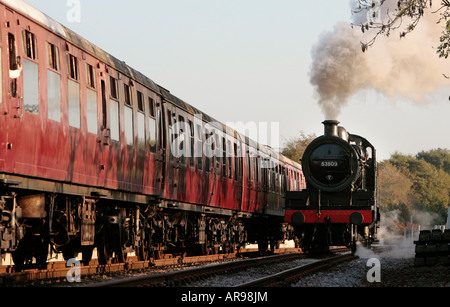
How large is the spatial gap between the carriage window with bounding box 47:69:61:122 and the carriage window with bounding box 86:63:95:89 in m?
1.25

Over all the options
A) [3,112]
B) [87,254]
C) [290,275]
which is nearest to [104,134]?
[87,254]

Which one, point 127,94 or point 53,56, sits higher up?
point 53,56

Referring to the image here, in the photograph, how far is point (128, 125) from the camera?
14250mm

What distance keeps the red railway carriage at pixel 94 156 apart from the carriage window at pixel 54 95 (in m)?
0.02

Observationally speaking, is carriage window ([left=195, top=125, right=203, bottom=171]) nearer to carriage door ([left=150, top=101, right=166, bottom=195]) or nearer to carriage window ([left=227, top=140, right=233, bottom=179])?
carriage door ([left=150, top=101, right=166, bottom=195])

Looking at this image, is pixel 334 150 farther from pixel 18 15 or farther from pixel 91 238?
pixel 18 15

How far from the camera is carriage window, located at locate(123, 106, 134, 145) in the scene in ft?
46.3

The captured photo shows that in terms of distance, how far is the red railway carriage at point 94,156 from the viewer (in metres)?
9.87

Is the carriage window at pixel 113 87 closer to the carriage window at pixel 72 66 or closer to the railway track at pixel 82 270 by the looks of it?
the carriage window at pixel 72 66

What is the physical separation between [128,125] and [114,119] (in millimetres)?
770

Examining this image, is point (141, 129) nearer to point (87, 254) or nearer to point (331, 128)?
point (87, 254)

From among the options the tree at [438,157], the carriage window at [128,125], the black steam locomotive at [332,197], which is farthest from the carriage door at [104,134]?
the tree at [438,157]

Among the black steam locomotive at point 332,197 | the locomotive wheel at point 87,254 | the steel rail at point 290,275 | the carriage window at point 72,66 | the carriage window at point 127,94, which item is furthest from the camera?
the black steam locomotive at point 332,197

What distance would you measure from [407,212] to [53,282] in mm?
82147
